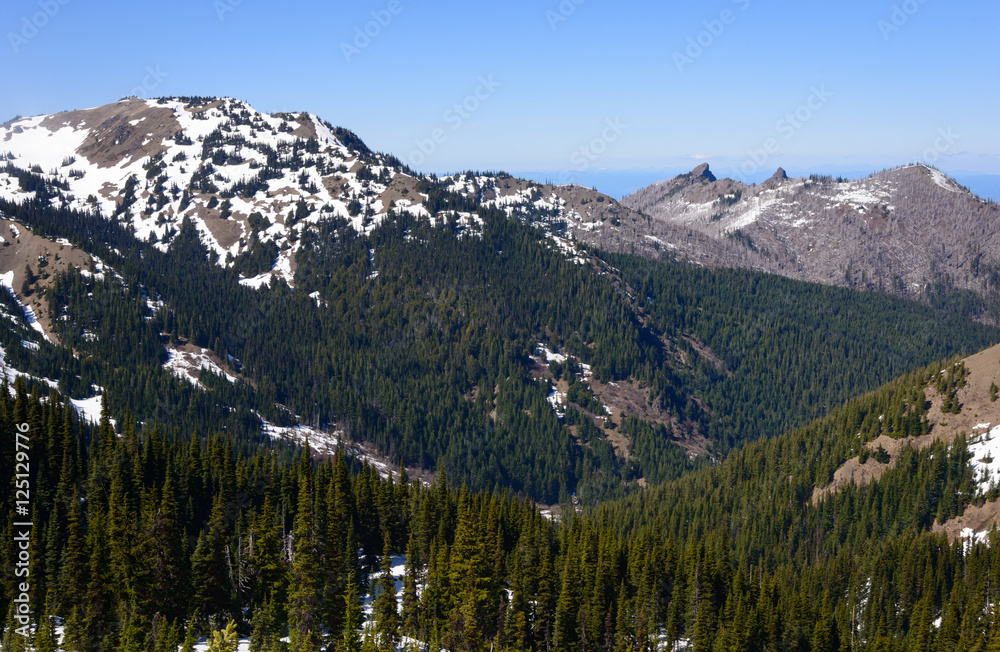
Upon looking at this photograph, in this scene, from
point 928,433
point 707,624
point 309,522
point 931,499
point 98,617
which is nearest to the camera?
point 98,617

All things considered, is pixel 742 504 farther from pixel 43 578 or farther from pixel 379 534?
pixel 43 578

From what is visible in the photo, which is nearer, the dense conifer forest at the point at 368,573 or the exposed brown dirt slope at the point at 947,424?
the dense conifer forest at the point at 368,573

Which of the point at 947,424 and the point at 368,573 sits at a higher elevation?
the point at 947,424

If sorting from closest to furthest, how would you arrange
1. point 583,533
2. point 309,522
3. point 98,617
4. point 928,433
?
A: point 98,617 → point 309,522 → point 583,533 → point 928,433

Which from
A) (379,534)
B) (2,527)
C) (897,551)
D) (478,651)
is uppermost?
(2,527)

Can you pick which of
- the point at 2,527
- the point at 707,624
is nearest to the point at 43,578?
the point at 2,527

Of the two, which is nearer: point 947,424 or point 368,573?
point 368,573

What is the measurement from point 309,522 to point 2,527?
114 ft

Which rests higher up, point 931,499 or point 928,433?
point 928,433

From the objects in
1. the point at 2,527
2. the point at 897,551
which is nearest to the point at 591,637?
the point at 2,527

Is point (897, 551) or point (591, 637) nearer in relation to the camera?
point (591, 637)

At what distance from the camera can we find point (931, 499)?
174 meters

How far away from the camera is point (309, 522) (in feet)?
315

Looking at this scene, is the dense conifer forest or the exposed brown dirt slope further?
the exposed brown dirt slope
